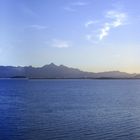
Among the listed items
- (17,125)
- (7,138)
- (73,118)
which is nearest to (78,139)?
→ (7,138)

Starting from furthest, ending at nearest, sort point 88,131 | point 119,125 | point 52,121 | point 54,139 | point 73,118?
1. point 73,118
2. point 52,121
3. point 119,125
4. point 88,131
5. point 54,139

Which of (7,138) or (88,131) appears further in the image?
(88,131)

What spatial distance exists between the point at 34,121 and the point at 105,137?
14.4 m

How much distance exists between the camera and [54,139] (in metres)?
36.0

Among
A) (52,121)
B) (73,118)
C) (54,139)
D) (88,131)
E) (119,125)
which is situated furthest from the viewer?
(73,118)

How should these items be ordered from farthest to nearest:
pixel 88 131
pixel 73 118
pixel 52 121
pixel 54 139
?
pixel 73 118 → pixel 52 121 → pixel 88 131 → pixel 54 139

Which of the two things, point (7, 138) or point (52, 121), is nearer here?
point (7, 138)

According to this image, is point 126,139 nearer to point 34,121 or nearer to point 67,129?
point 67,129

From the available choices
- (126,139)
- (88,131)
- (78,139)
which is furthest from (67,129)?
(126,139)

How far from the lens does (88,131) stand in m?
40.6

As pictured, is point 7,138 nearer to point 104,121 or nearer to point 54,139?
point 54,139

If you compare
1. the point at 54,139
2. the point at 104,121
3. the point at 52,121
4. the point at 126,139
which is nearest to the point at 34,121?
the point at 52,121

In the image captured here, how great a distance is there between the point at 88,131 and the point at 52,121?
8791mm

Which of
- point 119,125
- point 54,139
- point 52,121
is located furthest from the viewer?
point 52,121
